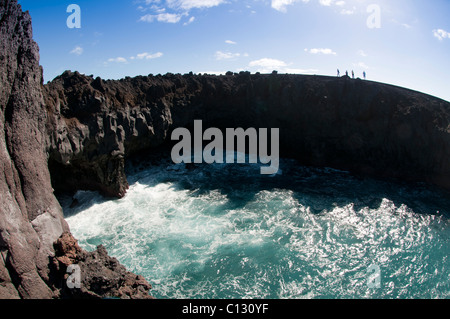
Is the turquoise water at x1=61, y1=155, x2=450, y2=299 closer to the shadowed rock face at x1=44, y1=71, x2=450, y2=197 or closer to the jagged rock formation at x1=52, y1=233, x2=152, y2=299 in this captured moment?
the jagged rock formation at x1=52, y1=233, x2=152, y2=299

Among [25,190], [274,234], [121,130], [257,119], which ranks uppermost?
[257,119]

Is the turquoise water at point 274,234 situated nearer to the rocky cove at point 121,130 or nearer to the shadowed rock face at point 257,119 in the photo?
the rocky cove at point 121,130

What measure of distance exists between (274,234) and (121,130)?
47.5 feet

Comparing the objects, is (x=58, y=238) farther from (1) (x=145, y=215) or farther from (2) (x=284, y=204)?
(2) (x=284, y=204)

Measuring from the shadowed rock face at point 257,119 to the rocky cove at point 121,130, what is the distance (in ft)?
0.31

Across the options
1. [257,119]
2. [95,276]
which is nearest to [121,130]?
[95,276]

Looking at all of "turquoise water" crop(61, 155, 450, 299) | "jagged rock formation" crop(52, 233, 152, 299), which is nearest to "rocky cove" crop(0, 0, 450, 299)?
"jagged rock formation" crop(52, 233, 152, 299)

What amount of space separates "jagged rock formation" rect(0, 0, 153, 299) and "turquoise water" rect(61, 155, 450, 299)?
3.63 metres

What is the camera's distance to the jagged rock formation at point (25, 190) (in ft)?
34.6

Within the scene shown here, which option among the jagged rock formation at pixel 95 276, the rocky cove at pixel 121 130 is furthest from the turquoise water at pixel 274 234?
the rocky cove at pixel 121 130

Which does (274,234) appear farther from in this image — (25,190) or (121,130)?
(121,130)

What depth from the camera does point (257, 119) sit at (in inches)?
1286

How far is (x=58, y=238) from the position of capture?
43.0 ft
